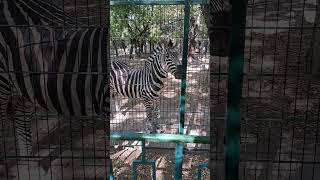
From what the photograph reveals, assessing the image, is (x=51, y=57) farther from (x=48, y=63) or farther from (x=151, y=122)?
(x=151, y=122)

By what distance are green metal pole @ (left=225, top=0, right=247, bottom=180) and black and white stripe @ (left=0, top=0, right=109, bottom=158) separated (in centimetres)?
128

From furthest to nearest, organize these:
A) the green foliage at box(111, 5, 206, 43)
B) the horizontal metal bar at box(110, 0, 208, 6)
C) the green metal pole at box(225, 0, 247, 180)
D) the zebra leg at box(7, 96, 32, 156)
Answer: the green foliage at box(111, 5, 206, 43) → the horizontal metal bar at box(110, 0, 208, 6) → the zebra leg at box(7, 96, 32, 156) → the green metal pole at box(225, 0, 247, 180)

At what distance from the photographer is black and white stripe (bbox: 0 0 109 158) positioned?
2.02 metres

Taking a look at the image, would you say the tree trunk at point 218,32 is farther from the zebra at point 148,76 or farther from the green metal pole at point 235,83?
the zebra at point 148,76

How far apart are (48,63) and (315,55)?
126 centimetres

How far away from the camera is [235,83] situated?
0.79 meters

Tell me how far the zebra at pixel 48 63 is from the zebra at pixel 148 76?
328 centimetres

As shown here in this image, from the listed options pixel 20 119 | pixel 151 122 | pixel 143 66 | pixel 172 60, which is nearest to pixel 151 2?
pixel 20 119

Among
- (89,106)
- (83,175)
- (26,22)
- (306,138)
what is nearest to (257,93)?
(306,138)

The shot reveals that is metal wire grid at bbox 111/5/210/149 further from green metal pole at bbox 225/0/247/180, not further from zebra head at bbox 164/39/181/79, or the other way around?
green metal pole at bbox 225/0/247/180

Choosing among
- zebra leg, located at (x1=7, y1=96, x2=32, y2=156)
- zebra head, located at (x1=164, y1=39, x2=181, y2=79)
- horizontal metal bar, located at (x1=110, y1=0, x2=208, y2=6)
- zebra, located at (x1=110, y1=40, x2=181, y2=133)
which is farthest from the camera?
zebra, located at (x1=110, y1=40, x2=181, y2=133)

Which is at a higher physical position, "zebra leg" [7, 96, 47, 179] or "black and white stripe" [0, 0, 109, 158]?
"black and white stripe" [0, 0, 109, 158]

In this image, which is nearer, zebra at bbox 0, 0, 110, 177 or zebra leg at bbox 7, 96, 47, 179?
zebra at bbox 0, 0, 110, 177

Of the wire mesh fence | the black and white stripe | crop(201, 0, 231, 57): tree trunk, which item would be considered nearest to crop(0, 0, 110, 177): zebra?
the black and white stripe
